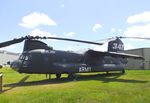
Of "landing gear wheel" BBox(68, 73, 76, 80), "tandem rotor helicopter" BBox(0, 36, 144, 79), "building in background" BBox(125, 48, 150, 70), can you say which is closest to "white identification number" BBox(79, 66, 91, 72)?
"tandem rotor helicopter" BBox(0, 36, 144, 79)

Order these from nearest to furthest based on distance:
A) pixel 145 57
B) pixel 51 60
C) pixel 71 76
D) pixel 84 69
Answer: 1. pixel 51 60
2. pixel 71 76
3. pixel 84 69
4. pixel 145 57

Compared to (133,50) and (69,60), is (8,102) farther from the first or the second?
(133,50)

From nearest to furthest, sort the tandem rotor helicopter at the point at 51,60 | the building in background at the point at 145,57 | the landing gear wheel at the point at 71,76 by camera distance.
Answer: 1. the tandem rotor helicopter at the point at 51,60
2. the landing gear wheel at the point at 71,76
3. the building in background at the point at 145,57

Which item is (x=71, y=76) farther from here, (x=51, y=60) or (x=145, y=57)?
(x=145, y=57)

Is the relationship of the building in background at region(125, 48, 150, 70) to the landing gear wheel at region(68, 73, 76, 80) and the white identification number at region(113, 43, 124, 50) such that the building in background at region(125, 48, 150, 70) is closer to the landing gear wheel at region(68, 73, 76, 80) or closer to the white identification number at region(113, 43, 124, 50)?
the white identification number at region(113, 43, 124, 50)

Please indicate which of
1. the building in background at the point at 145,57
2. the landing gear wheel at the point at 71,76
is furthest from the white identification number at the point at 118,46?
the building in background at the point at 145,57

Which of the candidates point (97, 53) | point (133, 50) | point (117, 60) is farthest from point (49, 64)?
point (133, 50)

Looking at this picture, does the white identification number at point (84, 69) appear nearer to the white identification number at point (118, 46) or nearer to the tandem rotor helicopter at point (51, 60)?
the tandem rotor helicopter at point (51, 60)

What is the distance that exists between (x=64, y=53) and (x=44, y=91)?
30.5 ft

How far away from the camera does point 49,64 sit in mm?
25672

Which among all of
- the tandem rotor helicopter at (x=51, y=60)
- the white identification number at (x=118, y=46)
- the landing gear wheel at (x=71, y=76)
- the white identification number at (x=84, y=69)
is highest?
the white identification number at (x=118, y=46)

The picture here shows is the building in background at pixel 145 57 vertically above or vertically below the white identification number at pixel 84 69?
above

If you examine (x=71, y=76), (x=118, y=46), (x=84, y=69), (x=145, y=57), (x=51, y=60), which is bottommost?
(x=71, y=76)

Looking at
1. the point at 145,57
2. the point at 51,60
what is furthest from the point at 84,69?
the point at 145,57
